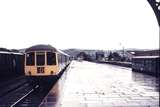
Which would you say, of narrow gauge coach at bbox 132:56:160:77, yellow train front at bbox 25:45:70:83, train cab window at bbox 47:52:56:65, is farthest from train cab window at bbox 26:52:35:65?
narrow gauge coach at bbox 132:56:160:77

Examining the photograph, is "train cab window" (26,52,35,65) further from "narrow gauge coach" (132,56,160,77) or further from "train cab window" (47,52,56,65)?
"narrow gauge coach" (132,56,160,77)

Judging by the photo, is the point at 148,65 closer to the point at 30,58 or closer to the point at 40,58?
the point at 40,58

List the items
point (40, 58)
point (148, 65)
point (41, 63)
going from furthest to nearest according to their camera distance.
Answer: point (148, 65) → point (40, 58) → point (41, 63)

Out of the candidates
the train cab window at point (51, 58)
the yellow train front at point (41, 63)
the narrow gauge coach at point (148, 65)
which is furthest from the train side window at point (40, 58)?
the narrow gauge coach at point (148, 65)

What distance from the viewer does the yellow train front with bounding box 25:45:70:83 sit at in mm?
21406

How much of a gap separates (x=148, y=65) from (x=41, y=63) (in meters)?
16.4

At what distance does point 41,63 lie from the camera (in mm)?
22125

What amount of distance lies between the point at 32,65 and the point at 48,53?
1.41 meters

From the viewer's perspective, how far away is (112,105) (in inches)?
527

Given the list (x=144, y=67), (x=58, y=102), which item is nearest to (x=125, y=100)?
(x=58, y=102)

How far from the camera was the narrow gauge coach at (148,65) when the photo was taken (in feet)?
104

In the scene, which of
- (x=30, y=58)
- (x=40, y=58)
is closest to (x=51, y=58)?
(x=40, y=58)

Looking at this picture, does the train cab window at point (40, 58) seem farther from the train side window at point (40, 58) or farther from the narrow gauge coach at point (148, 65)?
the narrow gauge coach at point (148, 65)

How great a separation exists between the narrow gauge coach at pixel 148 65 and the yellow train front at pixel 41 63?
12.2 meters
